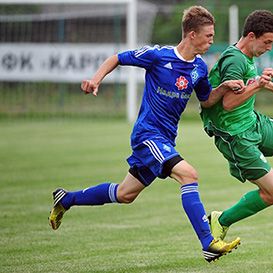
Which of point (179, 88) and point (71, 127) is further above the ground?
point (179, 88)

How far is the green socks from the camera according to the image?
7734 mm

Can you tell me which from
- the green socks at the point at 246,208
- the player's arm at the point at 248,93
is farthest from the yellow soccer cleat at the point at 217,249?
the player's arm at the point at 248,93

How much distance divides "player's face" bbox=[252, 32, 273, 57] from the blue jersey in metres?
0.41

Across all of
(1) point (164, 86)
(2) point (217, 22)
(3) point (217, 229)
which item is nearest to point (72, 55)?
(2) point (217, 22)

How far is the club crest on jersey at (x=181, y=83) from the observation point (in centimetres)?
758

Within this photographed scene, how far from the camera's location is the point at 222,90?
7.60 metres

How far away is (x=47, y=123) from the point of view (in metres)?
24.0

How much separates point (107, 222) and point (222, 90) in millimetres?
2658

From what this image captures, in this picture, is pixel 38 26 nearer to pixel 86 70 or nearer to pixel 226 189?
pixel 86 70

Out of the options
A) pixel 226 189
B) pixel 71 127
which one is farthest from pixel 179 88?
pixel 71 127

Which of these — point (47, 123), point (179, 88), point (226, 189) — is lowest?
point (47, 123)

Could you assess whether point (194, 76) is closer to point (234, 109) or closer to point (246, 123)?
point (234, 109)

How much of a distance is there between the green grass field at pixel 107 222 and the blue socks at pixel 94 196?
40cm

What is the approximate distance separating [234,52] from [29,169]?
7270 millimetres
